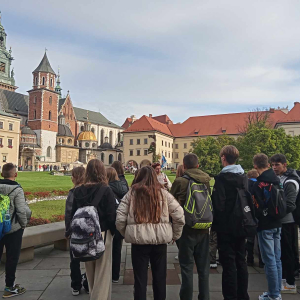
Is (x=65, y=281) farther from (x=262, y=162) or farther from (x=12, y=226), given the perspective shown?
(x=262, y=162)

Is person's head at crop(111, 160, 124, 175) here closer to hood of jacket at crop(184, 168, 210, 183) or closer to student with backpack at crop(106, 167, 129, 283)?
student with backpack at crop(106, 167, 129, 283)

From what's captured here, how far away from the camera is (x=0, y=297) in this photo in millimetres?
4426

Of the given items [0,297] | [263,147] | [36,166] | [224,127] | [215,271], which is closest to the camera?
[0,297]

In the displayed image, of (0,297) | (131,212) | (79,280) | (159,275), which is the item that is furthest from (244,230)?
(0,297)

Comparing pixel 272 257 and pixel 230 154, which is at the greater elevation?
pixel 230 154

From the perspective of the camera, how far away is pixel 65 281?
16.6 ft

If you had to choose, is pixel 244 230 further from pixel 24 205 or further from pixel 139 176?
pixel 24 205

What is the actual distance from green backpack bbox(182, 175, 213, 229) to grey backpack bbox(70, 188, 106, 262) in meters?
1.24

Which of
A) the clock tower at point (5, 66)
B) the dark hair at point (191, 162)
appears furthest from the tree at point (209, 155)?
the clock tower at point (5, 66)

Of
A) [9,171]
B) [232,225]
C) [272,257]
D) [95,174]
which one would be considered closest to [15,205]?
A: [9,171]

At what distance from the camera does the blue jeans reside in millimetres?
4266

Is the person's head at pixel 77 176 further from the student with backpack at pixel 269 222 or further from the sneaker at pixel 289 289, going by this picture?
the sneaker at pixel 289 289

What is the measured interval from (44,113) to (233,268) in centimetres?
7341

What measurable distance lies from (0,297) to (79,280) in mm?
1173
